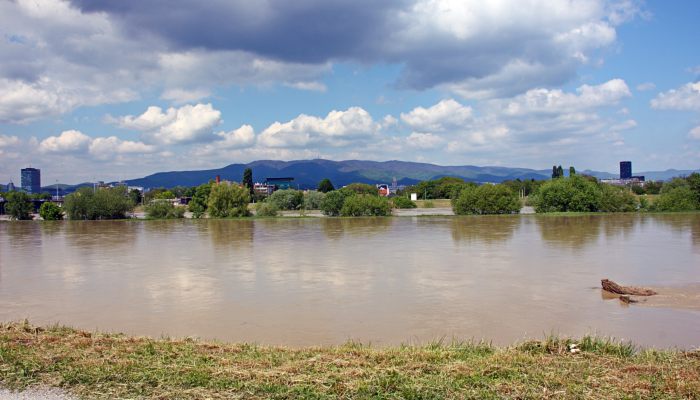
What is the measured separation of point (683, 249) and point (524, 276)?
1232 centimetres

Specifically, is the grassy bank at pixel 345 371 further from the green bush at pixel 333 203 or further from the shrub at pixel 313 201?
the shrub at pixel 313 201

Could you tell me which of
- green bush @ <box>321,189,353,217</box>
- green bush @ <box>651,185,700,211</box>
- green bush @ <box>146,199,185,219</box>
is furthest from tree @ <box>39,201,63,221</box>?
green bush @ <box>651,185,700,211</box>

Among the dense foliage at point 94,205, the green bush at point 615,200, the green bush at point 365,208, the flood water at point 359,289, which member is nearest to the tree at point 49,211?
the dense foliage at point 94,205

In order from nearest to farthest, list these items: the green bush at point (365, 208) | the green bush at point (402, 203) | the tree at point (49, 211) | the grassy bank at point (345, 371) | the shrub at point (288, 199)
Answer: the grassy bank at point (345, 371) < the tree at point (49, 211) < the green bush at point (365, 208) < the shrub at point (288, 199) < the green bush at point (402, 203)

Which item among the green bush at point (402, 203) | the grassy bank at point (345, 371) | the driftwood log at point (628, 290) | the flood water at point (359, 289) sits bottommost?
the flood water at point (359, 289)

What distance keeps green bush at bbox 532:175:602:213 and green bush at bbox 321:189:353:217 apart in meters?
22.7

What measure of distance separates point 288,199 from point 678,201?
45.1 m

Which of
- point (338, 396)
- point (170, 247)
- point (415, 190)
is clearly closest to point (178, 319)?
point (338, 396)

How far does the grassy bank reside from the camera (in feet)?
17.7

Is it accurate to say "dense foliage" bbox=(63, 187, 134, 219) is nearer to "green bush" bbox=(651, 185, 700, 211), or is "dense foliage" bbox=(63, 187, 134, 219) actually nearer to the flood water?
the flood water

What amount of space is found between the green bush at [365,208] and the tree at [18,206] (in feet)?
127

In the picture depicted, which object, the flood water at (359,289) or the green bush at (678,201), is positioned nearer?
the flood water at (359,289)

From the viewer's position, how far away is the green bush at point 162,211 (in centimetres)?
6256

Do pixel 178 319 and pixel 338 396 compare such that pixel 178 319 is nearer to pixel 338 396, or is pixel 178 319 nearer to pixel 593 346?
pixel 338 396
